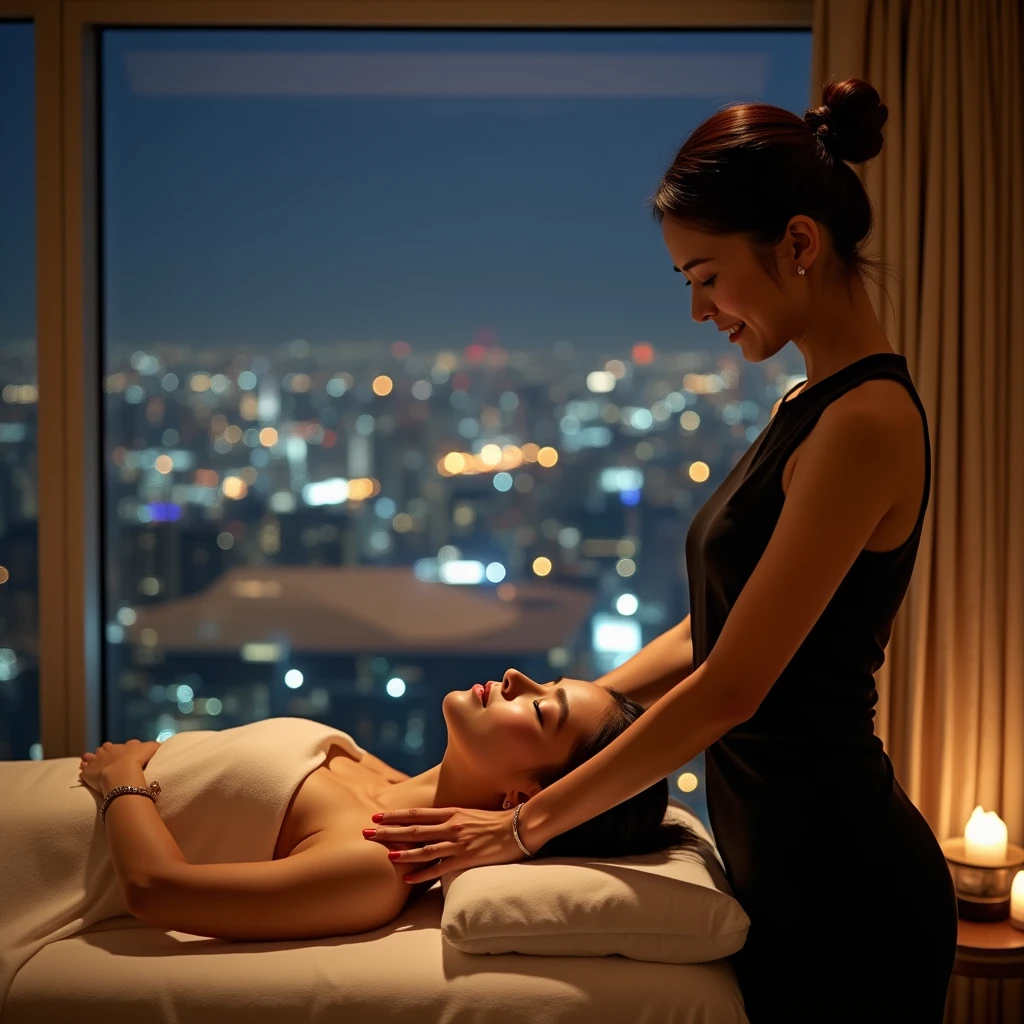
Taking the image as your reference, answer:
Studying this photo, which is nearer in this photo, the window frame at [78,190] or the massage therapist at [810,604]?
the massage therapist at [810,604]

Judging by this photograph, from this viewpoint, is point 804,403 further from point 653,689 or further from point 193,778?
point 193,778

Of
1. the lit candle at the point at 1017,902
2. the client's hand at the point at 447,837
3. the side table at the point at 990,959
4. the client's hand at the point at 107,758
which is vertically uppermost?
the client's hand at the point at 107,758

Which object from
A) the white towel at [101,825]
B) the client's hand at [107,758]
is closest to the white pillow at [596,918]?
the white towel at [101,825]

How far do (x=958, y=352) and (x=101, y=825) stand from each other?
2287 mm

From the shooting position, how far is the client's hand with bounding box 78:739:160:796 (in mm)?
2023

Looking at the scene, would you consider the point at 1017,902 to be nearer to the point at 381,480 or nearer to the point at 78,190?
the point at 381,480

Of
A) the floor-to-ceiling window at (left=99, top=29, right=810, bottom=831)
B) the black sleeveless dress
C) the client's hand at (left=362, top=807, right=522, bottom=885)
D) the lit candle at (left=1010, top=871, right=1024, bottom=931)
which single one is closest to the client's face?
the client's hand at (left=362, top=807, right=522, bottom=885)

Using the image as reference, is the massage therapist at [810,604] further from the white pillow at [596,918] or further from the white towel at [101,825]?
the white towel at [101,825]

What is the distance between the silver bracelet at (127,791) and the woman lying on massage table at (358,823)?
1 centimetres

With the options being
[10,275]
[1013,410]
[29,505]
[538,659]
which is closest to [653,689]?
[538,659]

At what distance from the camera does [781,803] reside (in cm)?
161

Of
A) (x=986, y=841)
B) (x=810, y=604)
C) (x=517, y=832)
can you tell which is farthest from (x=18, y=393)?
(x=986, y=841)

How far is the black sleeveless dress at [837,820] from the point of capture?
5.12 ft

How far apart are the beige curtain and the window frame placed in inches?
15.3
